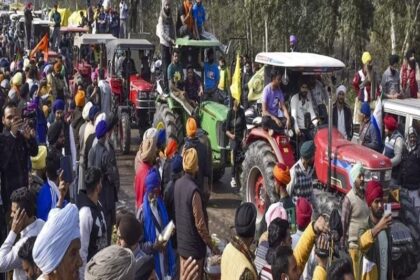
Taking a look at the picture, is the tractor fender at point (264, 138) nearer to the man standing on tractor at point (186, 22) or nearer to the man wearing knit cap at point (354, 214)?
the man wearing knit cap at point (354, 214)

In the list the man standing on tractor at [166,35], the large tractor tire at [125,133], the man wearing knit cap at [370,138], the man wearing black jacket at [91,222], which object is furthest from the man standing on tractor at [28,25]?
the man wearing black jacket at [91,222]

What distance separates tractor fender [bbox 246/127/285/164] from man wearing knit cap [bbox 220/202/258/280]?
4337 millimetres

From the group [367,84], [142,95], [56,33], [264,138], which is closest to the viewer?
[264,138]

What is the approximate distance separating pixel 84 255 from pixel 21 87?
303 inches

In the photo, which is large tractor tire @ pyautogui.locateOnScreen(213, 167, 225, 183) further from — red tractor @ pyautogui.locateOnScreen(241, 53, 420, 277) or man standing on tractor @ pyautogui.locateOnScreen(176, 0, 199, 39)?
man standing on tractor @ pyautogui.locateOnScreen(176, 0, 199, 39)

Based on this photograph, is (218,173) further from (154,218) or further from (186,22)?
(154,218)

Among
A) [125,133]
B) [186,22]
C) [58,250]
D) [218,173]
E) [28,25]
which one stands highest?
[186,22]

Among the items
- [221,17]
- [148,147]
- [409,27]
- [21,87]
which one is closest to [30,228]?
[148,147]

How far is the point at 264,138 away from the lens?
10.2m

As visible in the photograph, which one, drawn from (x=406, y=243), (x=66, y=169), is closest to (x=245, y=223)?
(x=66, y=169)

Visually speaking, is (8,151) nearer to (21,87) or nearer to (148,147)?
(148,147)

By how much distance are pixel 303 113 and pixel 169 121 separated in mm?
3733

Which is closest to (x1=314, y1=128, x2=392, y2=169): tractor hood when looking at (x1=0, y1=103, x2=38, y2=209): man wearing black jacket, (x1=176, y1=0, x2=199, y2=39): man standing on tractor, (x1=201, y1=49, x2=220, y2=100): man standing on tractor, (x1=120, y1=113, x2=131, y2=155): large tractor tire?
(x1=0, y1=103, x2=38, y2=209): man wearing black jacket

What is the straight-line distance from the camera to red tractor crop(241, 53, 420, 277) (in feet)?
27.6
